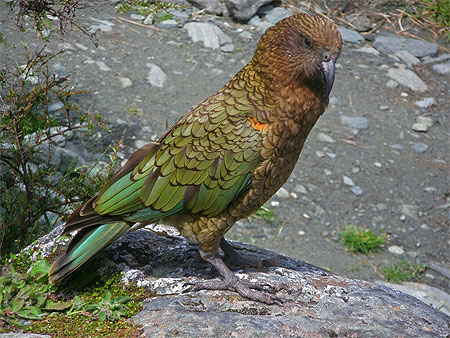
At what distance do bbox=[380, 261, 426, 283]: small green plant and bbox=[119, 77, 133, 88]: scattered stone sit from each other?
3739 mm

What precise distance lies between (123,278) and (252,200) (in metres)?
0.92

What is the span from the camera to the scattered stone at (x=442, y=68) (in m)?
9.48

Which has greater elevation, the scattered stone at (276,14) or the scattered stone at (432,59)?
the scattered stone at (276,14)

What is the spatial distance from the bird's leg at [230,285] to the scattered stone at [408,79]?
20.5ft

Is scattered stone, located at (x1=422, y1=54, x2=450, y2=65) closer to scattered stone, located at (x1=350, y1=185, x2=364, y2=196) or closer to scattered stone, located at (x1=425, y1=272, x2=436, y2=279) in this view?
scattered stone, located at (x1=350, y1=185, x2=364, y2=196)

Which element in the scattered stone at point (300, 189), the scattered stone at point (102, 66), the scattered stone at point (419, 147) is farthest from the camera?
the scattered stone at point (419, 147)

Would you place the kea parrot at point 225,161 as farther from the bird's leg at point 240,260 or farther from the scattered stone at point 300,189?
the scattered stone at point 300,189

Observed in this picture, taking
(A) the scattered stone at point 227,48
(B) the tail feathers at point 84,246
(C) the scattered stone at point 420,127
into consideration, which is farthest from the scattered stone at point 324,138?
(B) the tail feathers at point 84,246

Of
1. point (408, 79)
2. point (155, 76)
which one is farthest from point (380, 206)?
point (155, 76)

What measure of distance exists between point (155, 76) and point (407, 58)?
13.7ft

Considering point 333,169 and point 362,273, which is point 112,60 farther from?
point 362,273

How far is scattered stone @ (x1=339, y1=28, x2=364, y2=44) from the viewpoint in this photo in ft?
31.5

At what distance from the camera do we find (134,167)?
373cm

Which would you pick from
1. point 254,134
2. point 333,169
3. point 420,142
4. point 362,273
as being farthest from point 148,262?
point 420,142
